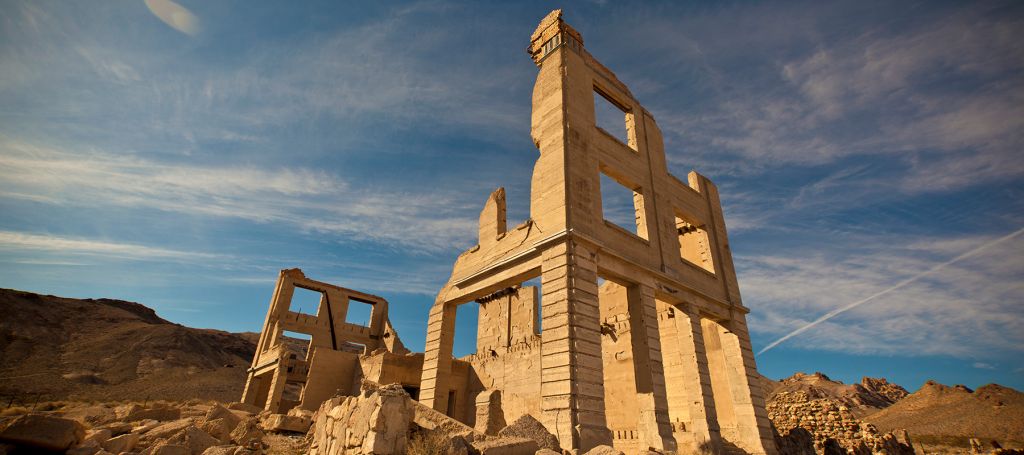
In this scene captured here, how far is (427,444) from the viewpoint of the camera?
18.5 ft

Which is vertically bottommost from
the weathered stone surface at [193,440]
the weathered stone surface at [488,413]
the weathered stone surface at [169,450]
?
the weathered stone surface at [169,450]

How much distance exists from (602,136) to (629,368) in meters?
7.75

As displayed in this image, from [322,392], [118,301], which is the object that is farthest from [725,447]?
[118,301]

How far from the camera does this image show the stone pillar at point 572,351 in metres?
9.29

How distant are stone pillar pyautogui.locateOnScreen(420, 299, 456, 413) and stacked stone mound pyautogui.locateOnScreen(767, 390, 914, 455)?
11148 millimetres

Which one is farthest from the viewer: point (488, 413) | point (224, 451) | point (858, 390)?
point (858, 390)

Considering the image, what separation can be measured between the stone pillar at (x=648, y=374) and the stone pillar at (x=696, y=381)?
2.04 m

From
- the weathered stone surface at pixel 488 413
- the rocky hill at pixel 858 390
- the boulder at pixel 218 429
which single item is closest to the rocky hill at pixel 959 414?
the rocky hill at pixel 858 390

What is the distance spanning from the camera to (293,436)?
12.2m

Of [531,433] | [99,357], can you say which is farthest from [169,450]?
[99,357]

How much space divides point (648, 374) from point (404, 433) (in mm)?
7301

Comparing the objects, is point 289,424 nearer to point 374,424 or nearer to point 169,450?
point 169,450

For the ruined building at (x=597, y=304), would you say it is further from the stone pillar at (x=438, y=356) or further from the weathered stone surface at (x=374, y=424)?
the weathered stone surface at (x=374, y=424)

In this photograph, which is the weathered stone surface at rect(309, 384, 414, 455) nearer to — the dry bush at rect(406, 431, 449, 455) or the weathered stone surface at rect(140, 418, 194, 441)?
the dry bush at rect(406, 431, 449, 455)
